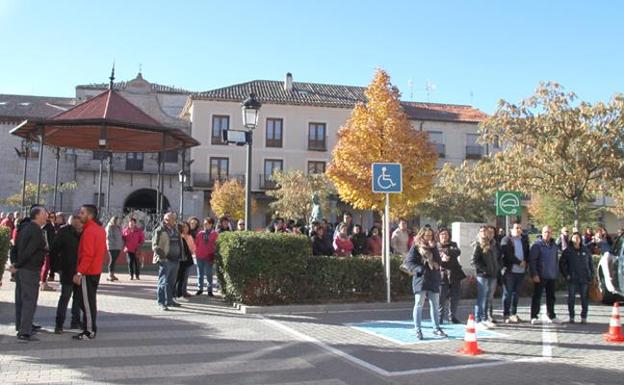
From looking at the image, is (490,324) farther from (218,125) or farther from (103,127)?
(218,125)

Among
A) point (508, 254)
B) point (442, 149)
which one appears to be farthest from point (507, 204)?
point (442, 149)

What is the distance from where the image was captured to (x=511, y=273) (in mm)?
11141

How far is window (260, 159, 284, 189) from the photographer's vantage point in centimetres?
4584

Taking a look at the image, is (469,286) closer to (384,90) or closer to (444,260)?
(444,260)

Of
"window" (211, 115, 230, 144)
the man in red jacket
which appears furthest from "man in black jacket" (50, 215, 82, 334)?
"window" (211, 115, 230, 144)

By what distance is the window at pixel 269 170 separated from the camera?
45844mm

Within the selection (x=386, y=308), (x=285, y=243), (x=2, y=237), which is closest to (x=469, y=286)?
(x=386, y=308)

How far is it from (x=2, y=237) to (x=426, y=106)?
4465 cm

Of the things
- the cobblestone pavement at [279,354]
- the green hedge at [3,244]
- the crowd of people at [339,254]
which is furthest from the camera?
the green hedge at [3,244]

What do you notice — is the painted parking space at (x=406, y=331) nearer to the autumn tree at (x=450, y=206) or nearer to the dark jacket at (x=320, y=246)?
the dark jacket at (x=320, y=246)

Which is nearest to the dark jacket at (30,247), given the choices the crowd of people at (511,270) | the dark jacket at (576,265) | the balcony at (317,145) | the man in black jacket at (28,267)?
the man in black jacket at (28,267)

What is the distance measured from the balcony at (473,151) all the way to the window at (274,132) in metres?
15.3

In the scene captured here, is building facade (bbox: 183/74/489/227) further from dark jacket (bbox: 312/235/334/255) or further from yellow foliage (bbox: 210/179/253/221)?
dark jacket (bbox: 312/235/334/255)

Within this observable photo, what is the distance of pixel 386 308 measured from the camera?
12281 mm
